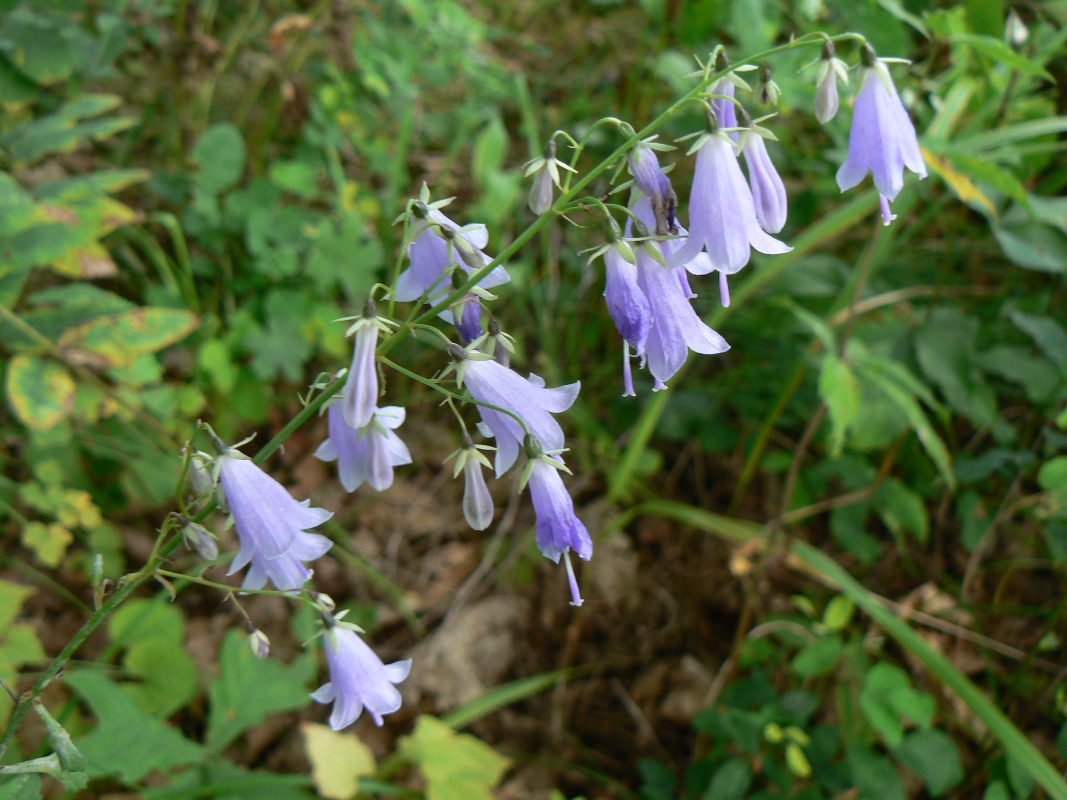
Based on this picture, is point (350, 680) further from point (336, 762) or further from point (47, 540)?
point (47, 540)

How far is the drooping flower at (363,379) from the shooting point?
1.25m

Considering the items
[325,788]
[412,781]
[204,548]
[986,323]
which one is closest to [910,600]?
[986,323]

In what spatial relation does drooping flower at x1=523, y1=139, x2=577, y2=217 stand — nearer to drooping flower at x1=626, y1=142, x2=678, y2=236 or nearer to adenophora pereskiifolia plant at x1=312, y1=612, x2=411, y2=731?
drooping flower at x1=626, y1=142, x2=678, y2=236

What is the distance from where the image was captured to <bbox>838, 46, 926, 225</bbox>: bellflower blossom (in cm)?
149

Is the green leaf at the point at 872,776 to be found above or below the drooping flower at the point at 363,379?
below

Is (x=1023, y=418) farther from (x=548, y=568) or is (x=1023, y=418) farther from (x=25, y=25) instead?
(x=25, y=25)

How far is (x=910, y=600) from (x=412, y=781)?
1.97m

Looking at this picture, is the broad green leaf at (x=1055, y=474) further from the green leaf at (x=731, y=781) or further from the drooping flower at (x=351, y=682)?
the drooping flower at (x=351, y=682)

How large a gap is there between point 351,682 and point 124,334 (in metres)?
1.50

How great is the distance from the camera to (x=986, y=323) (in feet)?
10.4

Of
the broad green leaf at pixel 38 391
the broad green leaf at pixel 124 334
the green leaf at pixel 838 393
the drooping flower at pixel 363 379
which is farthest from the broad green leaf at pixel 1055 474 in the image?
the broad green leaf at pixel 38 391

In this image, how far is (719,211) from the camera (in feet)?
4.54

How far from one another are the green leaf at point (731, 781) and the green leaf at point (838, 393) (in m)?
0.98

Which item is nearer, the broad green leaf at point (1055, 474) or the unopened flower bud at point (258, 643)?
the unopened flower bud at point (258, 643)
